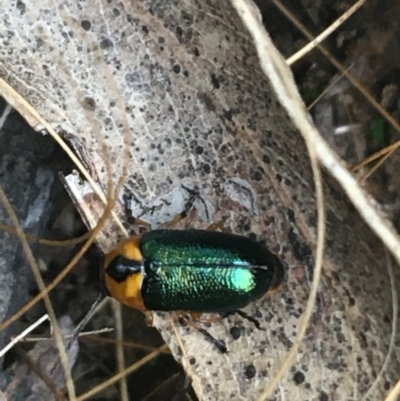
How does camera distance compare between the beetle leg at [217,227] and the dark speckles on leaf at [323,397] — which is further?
the beetle leg at [217,227]

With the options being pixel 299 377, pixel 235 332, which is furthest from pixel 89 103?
Answer: pixel 299 377

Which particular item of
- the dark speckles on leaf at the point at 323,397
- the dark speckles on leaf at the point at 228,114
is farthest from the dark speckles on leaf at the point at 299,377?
the dark speckles on leaf at the point at 228,114

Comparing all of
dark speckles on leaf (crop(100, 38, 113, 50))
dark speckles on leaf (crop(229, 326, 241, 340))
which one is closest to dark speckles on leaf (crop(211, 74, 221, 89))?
dark speckles on leaf (crop(100, 38, 113, 50))

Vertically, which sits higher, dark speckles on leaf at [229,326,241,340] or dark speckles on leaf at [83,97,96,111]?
dark speckles on leaf at [83,97,96,111]

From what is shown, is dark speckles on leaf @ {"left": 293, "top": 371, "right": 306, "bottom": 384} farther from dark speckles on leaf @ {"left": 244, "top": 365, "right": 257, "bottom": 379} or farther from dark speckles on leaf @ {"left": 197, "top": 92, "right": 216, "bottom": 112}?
dark speckles on leaf @ {"left": 197, "top": 92, "right": 216, "bottom": 112}

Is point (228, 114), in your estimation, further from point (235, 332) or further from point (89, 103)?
point (235, 332)

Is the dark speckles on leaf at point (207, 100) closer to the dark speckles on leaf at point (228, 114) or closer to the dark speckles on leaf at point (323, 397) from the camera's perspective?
the dark speckles on leaf at point (228, 114)

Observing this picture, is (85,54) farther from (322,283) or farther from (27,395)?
(27,395)
